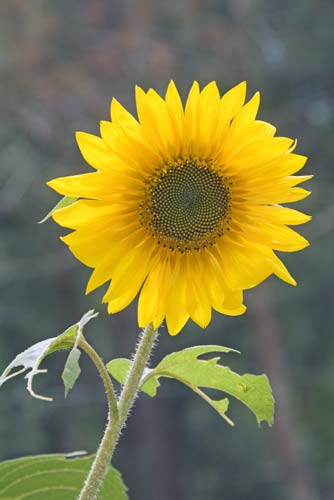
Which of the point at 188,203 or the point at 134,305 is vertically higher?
the point at 188,203

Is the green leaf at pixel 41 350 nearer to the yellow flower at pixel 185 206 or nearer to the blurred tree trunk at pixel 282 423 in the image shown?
the yellow flower at pixel 185 206

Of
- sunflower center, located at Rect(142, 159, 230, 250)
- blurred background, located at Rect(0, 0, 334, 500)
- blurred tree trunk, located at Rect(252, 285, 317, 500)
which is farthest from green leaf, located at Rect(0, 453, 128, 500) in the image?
blurred tree trunk, located at Rect(252, 285, 317, 500)

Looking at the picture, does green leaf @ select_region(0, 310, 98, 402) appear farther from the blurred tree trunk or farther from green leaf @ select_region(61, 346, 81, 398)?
the blurred tree trunk

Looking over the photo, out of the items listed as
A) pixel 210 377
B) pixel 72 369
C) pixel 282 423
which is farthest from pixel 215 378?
pixel 282 423

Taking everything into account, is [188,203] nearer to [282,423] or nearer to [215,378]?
[215,378]

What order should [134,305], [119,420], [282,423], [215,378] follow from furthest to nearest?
[134,305] → [282,423] → [215,378] → [119,420]

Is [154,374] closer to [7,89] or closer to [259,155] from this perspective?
[259,155]

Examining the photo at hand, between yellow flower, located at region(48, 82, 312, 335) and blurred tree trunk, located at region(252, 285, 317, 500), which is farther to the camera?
blurred tree trunk, located at region(252, 285, 317, 500)
